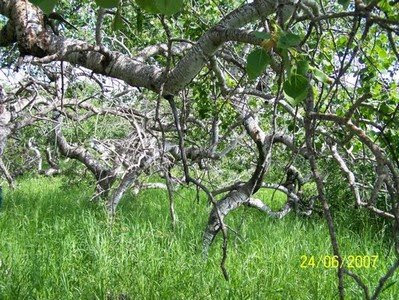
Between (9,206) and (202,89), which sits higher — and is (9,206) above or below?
below

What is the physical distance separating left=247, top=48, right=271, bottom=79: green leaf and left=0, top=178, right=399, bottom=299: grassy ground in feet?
7.19

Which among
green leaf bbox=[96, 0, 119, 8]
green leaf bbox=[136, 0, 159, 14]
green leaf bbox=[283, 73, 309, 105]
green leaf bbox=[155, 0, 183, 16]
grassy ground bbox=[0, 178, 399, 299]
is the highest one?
green leaf bbox=[136, 0, 159, 14]

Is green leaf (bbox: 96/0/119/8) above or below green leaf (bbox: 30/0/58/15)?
above

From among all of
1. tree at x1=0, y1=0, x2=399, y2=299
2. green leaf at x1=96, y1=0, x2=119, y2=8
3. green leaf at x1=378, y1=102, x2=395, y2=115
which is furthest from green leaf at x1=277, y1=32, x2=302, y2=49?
green leaf at x1=378, y1=102, x2=395, y2=115

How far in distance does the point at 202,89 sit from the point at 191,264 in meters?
1.11

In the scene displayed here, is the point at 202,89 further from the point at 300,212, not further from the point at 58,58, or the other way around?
the point at 300,212

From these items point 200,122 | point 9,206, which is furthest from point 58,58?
point 9,206

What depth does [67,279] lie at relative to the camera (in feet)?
10.0

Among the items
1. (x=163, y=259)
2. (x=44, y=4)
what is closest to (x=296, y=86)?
(x=44, y=4)

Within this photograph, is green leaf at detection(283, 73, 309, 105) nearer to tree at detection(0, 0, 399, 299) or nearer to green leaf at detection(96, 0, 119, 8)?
tree at detection(0, 0, 399, 299)
